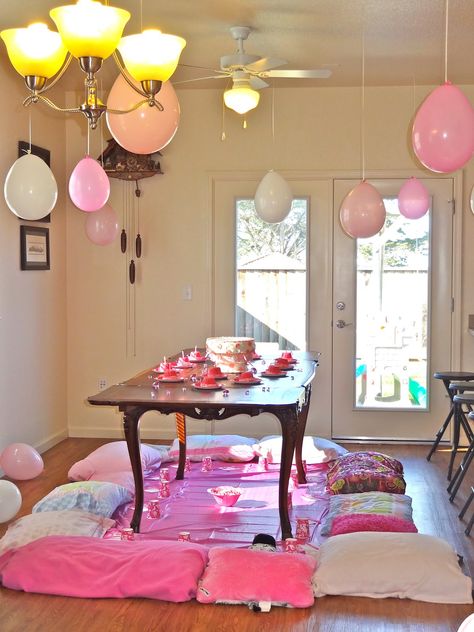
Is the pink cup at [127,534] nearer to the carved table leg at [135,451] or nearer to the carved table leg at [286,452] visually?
the carved table leg at [135,451]

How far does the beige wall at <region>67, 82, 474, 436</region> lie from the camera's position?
19.9ft

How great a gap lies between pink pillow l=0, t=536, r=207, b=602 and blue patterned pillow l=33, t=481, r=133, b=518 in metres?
0.63

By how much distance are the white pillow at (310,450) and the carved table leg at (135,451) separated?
145cm

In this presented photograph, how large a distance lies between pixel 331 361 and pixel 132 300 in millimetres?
1595

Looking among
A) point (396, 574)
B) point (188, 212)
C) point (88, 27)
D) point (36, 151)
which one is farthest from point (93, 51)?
point (188, 212)

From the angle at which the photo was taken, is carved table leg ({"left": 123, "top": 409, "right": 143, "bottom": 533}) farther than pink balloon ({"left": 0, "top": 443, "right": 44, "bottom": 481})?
No

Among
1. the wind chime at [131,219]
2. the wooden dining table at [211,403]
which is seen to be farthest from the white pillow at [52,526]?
the wind chime at [131,219]

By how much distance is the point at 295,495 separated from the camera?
467cm

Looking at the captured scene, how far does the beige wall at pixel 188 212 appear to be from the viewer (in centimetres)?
607

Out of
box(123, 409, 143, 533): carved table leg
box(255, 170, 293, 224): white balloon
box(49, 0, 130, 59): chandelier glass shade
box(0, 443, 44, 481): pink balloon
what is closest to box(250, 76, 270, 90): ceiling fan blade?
box(255, 170, 293, 224): white balloon

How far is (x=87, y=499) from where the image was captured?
412cm

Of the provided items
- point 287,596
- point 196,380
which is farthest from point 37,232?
point 287,596

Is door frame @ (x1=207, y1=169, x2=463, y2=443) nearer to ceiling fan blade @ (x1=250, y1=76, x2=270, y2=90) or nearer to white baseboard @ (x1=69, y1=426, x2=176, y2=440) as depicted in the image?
white baseboard @ (x1=69, y1=426, x2=176, y2=440)

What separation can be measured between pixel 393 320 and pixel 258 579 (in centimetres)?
329
